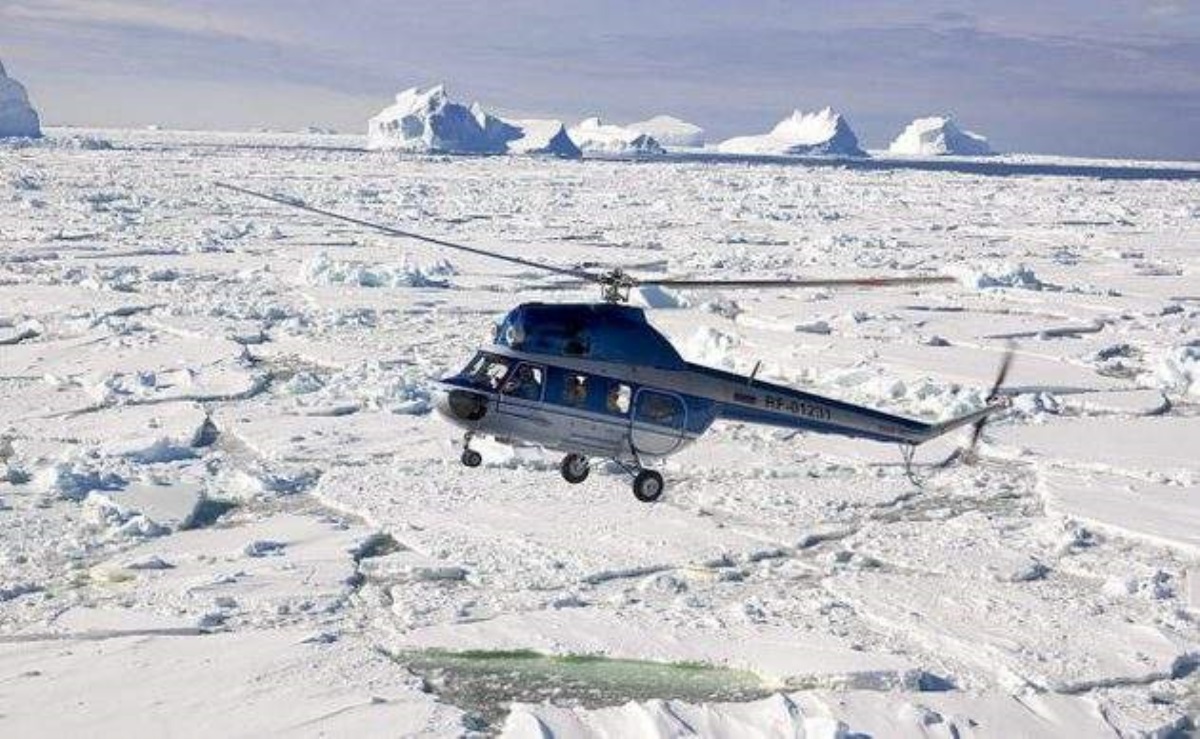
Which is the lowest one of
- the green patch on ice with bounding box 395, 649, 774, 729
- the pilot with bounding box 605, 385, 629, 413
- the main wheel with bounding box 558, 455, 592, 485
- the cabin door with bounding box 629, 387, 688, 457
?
the green patch on ice with bounding box 395, 649, 774, 729

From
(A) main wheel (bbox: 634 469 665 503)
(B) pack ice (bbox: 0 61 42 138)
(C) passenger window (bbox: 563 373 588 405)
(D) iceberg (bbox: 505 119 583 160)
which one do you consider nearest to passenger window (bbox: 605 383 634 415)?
(C) passenger window (bbox: 563 373 588 405)

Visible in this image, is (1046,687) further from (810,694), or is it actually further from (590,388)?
(590,388)

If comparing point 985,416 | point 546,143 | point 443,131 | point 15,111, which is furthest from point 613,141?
point 985,416

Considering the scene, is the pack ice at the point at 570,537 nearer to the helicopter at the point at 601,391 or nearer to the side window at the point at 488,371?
the side window at the point at 488,371

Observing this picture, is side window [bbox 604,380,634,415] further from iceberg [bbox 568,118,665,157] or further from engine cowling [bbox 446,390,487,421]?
iceberg [bbox 568,118,665,157]

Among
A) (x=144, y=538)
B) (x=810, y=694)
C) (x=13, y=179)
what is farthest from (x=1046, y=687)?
(x=13, y=179)

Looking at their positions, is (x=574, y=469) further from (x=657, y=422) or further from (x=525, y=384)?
(x=525, y=384)
